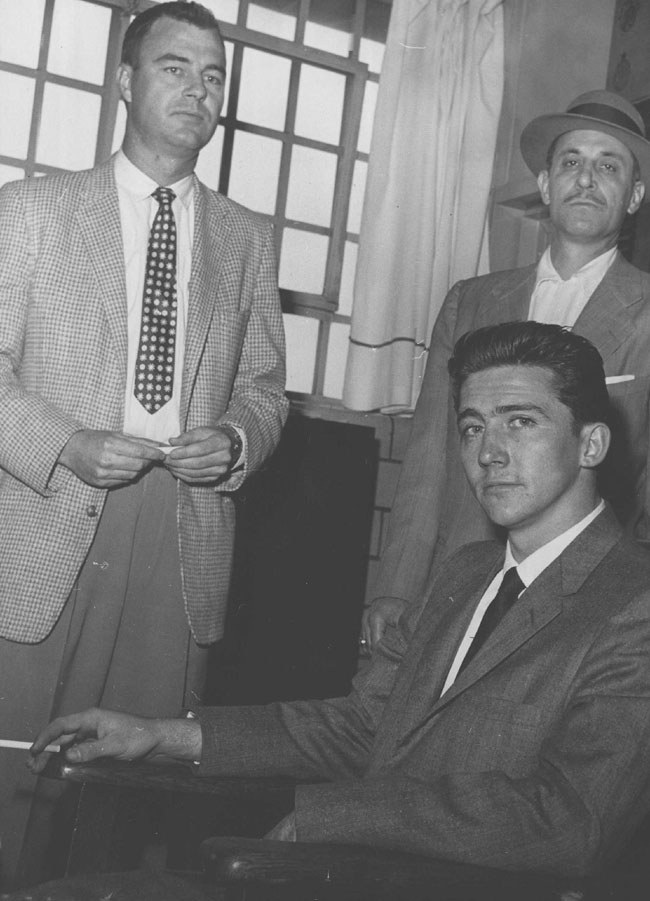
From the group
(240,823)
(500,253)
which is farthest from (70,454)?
(500,253)

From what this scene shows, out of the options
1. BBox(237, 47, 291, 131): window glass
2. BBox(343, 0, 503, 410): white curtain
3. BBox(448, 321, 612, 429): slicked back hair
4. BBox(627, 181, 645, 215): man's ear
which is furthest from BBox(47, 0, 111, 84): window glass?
BBox(448, 321, 612, 429): slicked back hair

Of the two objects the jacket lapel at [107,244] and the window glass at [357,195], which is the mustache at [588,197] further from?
the window glass at [357,195]

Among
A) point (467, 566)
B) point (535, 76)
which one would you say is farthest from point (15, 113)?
point (467, 566)

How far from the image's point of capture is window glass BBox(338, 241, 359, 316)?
192 inches

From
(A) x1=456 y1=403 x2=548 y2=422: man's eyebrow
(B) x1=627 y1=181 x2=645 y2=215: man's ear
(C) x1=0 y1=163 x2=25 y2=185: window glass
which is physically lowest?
(A) x1=456 y1=403 x2=548 y2=422: man's eyebrow

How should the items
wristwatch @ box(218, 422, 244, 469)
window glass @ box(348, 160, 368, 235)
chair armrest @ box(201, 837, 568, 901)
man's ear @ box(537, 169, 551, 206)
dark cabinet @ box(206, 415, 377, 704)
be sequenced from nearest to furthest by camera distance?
chair armrest @ box(201, 837, 568, 901)
wristwatch @ box(218, 422, 244, 469)
man's ear @ box(537, 169, 551, 206)
dark cabinet @ box(206, 415, 377, 704)
window glass @ box(348, 160, 368, 235)

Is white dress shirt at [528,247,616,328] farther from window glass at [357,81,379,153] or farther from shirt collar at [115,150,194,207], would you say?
window glass at [357,81,379,153]

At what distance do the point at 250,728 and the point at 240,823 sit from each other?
18 cm

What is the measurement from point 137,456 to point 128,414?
0.23 m

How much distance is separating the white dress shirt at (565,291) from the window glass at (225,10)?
2421 millimetres

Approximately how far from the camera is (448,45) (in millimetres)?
4777

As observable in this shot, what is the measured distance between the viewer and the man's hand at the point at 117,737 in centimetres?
178

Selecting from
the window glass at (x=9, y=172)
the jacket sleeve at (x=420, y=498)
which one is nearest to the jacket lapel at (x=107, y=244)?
the jacket sleeve at (x=420, y=498)

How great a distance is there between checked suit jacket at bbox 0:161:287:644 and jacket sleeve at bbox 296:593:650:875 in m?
1.04
